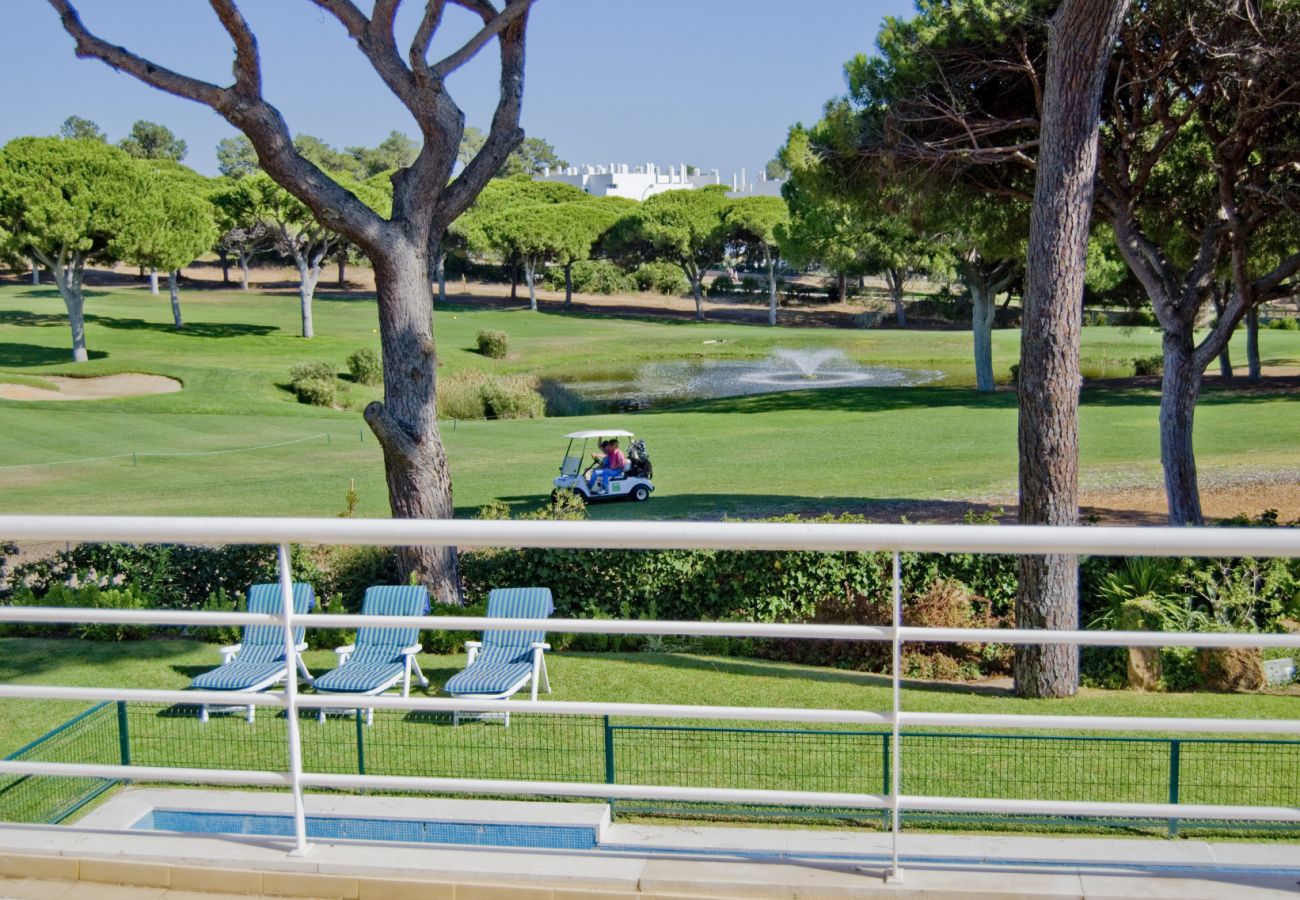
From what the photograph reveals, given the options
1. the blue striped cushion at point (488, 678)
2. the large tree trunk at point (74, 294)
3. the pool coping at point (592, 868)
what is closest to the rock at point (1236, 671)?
the blue striped cushion at point (488, 678)

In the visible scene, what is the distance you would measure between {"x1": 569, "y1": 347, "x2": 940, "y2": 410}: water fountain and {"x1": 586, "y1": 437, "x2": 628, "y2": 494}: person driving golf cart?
67.3 feet

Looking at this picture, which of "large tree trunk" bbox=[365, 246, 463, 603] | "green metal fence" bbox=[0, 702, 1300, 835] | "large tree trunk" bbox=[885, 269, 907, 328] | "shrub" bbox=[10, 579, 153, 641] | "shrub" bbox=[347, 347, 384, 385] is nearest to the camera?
"green metal fence" bbox=[0, 702, 1300, 835]

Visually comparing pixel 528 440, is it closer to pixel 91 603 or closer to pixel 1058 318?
pixel 91 603

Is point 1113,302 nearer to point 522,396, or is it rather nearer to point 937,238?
point 937,238

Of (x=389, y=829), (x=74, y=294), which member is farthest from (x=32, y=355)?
(x=389, y=829)

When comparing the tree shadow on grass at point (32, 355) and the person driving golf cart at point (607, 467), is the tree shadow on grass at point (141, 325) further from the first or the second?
the person driving golf cart at point (607, 467)

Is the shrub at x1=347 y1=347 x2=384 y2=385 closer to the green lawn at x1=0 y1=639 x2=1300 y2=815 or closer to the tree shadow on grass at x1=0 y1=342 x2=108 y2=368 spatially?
the tree shadow on grass at x1=0 y1=342 x2=108 y2=368

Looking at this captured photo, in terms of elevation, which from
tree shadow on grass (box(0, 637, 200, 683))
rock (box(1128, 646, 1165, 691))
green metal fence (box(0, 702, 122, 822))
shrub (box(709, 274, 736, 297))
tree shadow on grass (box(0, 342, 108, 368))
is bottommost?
rock (box(1128, 646, 1165, 691))

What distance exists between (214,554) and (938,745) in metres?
9.11

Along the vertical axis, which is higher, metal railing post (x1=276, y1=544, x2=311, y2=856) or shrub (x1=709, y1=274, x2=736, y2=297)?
shrub (x1=709, y1=274, x2=736, y2=297)

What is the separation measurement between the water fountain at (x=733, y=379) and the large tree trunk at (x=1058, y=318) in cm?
3260

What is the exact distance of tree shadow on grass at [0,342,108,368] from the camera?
48656 mm

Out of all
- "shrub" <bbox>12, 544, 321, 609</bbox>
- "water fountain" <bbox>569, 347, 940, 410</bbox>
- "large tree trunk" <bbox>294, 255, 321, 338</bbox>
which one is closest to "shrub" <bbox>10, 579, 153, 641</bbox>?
"shrub" <bbox>12, 544, 321, 609</bbox>

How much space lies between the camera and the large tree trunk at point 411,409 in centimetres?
1371
